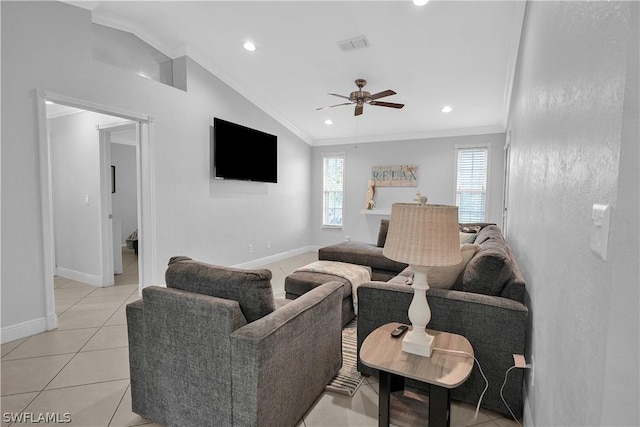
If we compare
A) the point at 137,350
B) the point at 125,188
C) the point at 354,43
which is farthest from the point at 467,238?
the point at 125,188

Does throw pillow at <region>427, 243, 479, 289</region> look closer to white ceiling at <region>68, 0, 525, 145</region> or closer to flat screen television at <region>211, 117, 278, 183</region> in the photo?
white ceiling at <region>68, 0, 525, 145</region>

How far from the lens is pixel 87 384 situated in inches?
83.2

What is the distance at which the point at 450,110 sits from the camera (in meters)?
5.07

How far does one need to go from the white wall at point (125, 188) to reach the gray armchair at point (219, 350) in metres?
6.24

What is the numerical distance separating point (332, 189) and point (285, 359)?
568 cm

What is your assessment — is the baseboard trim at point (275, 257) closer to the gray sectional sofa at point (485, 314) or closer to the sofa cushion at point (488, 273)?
the gray sectional sofa at point (485, 314)

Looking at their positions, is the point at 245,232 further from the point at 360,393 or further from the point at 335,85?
the point at 360,393

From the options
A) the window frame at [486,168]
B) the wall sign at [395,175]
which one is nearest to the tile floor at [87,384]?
the window frame at [486,168]

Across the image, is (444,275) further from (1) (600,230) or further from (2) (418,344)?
(1) (600,230)

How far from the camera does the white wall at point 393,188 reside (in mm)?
5570

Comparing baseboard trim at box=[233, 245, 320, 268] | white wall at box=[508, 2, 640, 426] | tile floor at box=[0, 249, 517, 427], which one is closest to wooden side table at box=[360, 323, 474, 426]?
white wall at box=[508, 2, 640, 426]

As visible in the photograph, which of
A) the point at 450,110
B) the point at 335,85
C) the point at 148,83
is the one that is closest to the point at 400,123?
the point at 450,110

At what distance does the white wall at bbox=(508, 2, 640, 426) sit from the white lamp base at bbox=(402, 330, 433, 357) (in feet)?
1.48

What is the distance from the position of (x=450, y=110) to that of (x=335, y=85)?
1925 mm
